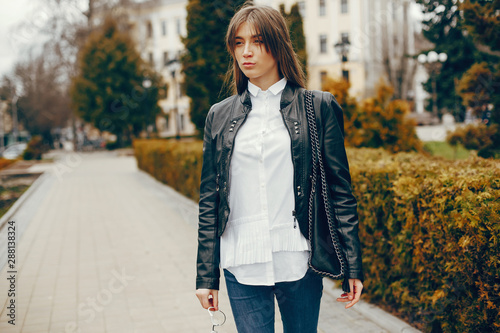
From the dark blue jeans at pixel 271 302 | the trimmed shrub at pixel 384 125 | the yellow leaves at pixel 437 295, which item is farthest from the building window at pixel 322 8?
the dark blue jeans at pixel 271 302

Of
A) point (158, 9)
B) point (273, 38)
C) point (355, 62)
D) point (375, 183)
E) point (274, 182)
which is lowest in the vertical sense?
point (375, 183)

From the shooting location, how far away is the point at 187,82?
44.3 ft

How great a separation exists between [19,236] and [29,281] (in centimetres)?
297

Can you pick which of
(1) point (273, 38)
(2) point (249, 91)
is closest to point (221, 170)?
(2) point (249, 91)

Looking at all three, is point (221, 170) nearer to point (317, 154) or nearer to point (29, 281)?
point (317, 154)

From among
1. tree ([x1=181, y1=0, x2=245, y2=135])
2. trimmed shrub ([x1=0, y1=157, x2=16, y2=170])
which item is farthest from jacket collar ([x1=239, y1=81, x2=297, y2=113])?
trimmed shrub ([x1=0, y1=157, x2=16, y2=170])

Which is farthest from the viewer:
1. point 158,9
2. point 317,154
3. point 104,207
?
point 158,9

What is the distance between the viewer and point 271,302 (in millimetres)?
2209

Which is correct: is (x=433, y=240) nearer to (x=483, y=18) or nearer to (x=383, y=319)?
(x=383, y=319)

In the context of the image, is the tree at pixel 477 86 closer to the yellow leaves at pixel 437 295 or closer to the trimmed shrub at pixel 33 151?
the yellow leaves at pixel 437 295

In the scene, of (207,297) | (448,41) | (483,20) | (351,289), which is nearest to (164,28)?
(448,41)

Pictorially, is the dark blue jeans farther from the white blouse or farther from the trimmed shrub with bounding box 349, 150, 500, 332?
the trimmed shrub with bounding box 349, 150, 500, 332

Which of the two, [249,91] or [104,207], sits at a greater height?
[249,91]

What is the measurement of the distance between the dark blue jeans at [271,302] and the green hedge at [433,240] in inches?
52.1
